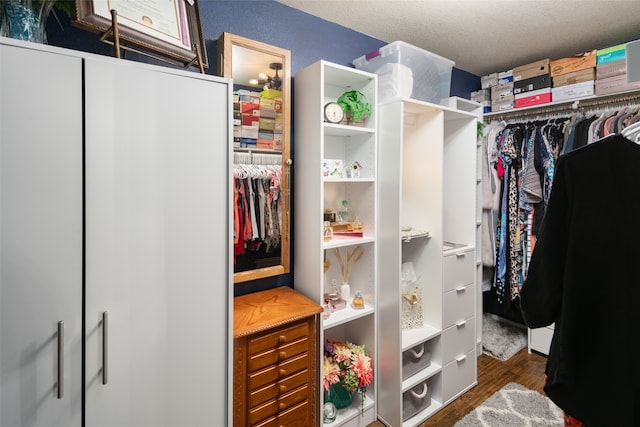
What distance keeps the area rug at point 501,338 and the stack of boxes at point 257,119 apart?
8.65 ft

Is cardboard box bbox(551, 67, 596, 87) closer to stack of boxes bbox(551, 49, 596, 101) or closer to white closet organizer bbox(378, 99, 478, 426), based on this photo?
stack of boxes bbox(551, 49, 596, 101)

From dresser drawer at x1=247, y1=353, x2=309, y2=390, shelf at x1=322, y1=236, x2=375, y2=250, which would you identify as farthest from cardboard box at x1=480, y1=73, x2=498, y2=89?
dresser drawer at x1=247, y1=353, x2=309, y2=390

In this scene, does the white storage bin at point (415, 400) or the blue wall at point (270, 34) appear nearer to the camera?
the blue wall at point (270, 34)

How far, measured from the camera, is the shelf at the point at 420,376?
2.05 meters

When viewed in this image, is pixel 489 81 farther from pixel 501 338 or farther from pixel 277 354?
pixel 277 354

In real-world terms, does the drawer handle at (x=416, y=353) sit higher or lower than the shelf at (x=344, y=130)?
lower

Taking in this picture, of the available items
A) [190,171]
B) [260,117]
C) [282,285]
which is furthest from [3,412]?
[260,117]

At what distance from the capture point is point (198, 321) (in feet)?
4.29

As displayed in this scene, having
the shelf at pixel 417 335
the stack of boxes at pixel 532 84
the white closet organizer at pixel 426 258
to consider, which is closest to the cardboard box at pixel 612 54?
the stack of boxes at pixel 532 84

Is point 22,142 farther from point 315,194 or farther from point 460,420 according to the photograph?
point 460,420

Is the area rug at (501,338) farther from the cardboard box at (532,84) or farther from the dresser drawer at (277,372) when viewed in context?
the cardboard box at (532,84)

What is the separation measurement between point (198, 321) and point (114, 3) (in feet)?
4.19

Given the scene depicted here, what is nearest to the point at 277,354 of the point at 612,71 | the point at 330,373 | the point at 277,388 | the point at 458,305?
the point at 277,388

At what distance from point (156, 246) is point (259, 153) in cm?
88
